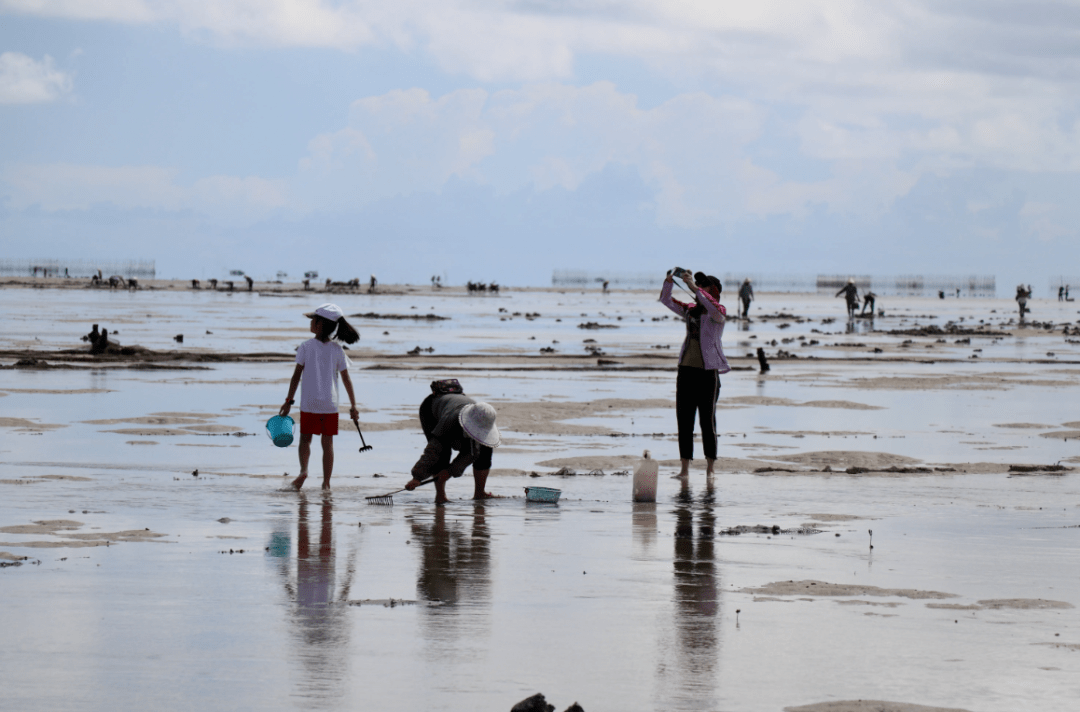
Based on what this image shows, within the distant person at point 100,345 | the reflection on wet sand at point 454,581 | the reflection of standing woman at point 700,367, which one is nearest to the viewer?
the reflection on wet sand at point 454,581

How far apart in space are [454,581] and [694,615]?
5.30 ft

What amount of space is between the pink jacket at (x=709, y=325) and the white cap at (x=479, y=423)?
9.09 ft

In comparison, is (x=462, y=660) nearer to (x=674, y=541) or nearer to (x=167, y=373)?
(x=674, y=541)

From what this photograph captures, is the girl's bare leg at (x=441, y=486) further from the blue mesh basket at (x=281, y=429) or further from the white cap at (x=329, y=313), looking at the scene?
the blue mesh basket at (x=281, y=429)

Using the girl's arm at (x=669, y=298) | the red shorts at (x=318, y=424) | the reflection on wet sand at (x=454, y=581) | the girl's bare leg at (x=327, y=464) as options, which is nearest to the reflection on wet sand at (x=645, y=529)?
the reflection on wet sand at (x=454, y=581)

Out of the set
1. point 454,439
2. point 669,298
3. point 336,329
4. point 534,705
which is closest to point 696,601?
point 534,705

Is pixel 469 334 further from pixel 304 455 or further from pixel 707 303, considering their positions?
pixel 304 455

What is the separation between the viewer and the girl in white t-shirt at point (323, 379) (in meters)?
12.6

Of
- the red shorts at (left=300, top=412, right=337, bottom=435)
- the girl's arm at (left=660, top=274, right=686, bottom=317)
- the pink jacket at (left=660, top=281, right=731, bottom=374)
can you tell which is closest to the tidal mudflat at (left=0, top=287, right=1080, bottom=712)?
the red shorts at (left=300, top=412, right=337, bottom=435)

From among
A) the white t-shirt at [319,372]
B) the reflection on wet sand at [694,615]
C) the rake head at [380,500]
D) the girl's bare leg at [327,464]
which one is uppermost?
the white t-shirt at [319,372]

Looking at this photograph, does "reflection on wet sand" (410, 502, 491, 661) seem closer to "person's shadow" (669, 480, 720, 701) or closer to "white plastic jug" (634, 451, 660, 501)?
"person's shadow" (669, 480, 720, 701)

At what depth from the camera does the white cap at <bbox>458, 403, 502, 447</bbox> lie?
37.3 ft

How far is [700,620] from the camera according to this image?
290 inches

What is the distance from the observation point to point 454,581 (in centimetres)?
838
